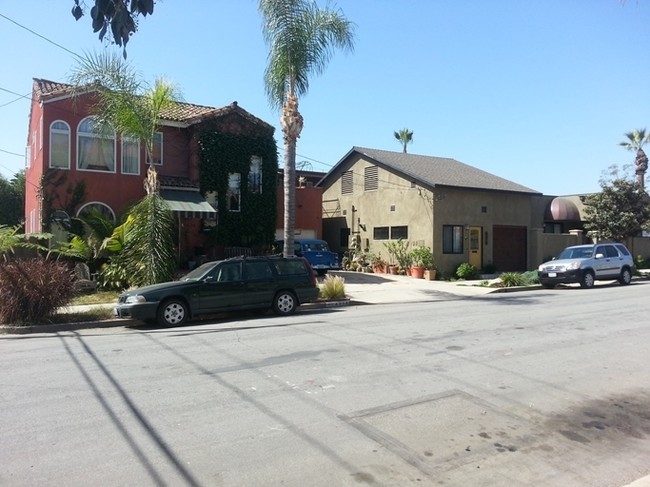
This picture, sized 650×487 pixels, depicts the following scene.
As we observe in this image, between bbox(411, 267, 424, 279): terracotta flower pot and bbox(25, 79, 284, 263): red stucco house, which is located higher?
bbox(25, 79, 284, 263): red stucco house

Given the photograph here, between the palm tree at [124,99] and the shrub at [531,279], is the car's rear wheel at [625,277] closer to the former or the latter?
the shrub at [531,279]

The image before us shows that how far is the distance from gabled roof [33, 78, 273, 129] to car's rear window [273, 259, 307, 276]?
8.65 m

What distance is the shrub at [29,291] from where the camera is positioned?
1206 cm

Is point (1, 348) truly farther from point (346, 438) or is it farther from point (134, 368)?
point (346, 438)

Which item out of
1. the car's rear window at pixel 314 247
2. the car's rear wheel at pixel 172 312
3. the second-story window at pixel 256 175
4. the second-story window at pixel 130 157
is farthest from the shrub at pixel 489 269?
the car's rear wheel at pixel 172 312

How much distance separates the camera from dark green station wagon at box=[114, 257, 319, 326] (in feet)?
39.3

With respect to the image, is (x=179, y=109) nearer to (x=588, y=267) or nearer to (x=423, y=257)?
(x=423, y=257)

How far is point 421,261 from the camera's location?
24.8m

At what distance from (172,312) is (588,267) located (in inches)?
647

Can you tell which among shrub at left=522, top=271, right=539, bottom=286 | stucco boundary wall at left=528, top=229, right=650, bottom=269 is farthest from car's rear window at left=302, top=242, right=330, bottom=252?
stucco boundary wall at left=528, top=229, right=650, bottom=269

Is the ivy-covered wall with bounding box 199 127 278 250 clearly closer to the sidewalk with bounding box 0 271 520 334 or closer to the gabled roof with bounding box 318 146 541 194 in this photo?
the sidewalk with bounding box 0 271 520 334

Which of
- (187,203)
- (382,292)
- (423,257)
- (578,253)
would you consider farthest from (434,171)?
(187,203)

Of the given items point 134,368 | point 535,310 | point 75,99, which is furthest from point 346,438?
point 75,99

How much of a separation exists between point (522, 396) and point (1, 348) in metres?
8.77
